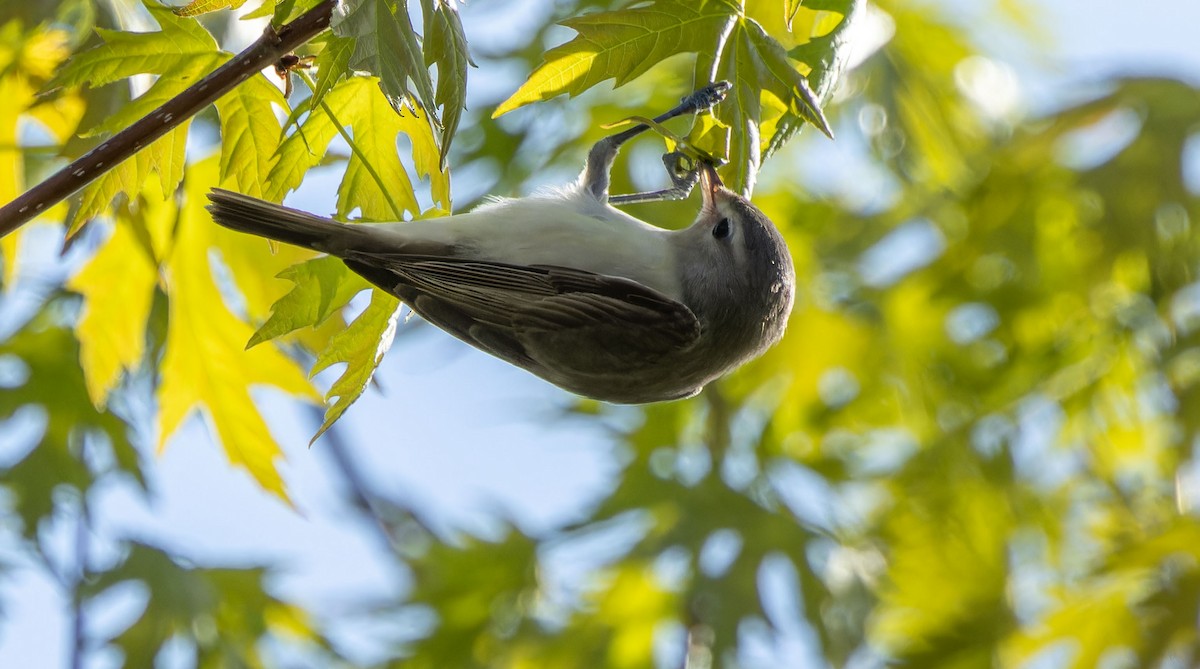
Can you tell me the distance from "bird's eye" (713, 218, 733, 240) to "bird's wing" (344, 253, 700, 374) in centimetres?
26

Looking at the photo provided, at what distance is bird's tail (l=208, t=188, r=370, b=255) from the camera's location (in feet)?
7.24

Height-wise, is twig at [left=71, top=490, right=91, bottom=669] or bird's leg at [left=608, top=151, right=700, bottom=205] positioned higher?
bird's leg at [left=608, top=151, right=700, bottom=205]

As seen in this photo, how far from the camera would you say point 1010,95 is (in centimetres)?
A: 560

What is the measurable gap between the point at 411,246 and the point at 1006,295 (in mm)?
3717

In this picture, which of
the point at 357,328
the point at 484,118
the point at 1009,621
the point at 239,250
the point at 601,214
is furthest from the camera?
the point at 1009,621

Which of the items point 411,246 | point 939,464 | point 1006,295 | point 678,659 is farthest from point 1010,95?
point 411,246

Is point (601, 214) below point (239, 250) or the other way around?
the other way around

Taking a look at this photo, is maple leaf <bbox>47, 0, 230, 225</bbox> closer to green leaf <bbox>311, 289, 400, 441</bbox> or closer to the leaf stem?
the leaf stem

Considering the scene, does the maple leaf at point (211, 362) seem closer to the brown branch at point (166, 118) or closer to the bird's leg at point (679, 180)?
the bird's leg at point (679, 180)

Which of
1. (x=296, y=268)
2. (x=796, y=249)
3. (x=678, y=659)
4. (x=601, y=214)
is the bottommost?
(x=678, y=659)

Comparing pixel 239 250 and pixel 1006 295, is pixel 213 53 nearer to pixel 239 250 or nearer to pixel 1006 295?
pixel 239 250

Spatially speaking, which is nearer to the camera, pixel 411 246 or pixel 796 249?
pixel 411 246

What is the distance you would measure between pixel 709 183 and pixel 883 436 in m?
3.65

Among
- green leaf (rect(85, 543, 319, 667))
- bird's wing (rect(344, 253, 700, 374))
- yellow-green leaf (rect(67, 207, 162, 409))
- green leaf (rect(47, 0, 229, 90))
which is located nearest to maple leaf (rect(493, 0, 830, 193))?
bird's wing (rect(344, 253, 700, 374))
